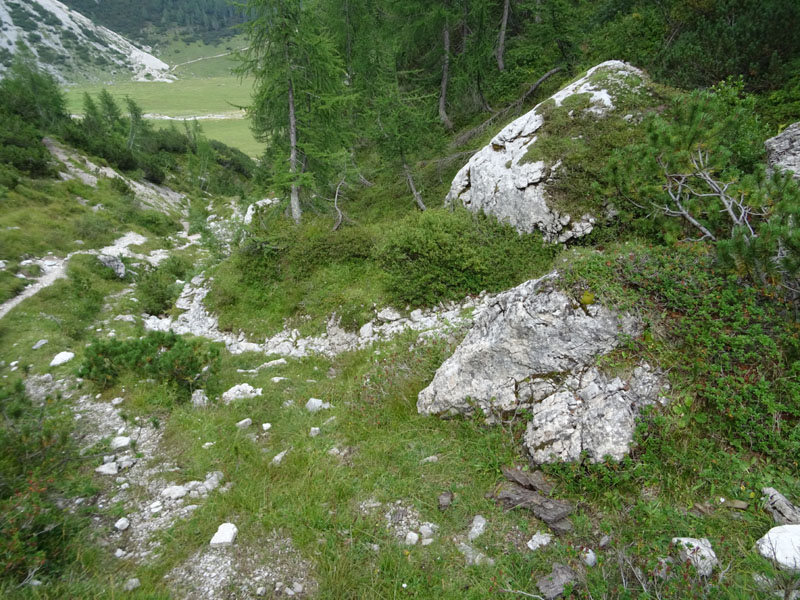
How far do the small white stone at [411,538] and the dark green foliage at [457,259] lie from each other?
20.2 feet

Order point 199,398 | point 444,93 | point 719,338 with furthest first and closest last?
1. point 444,93
2. point 199,398
3. point 719,338

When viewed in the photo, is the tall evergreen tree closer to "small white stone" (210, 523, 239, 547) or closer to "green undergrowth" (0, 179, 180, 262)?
"small white stone" (210, 523, 239, 547)

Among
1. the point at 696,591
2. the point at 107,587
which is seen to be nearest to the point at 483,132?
the point at 696,591

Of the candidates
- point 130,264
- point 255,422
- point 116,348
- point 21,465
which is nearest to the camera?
point 21,465

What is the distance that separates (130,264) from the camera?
70.3ft

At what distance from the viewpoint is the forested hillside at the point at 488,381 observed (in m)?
3.82

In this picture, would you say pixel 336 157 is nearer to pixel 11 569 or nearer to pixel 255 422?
pixel 255 422

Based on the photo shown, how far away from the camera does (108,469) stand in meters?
5.54

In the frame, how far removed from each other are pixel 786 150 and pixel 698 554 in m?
A: 7.44

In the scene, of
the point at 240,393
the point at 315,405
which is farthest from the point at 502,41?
the point at 240,393

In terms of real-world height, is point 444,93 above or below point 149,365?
above

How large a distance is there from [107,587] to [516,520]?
4.37 m

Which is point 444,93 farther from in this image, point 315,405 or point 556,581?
point 556,581

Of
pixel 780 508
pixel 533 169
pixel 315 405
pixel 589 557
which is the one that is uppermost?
pixel 533 169
